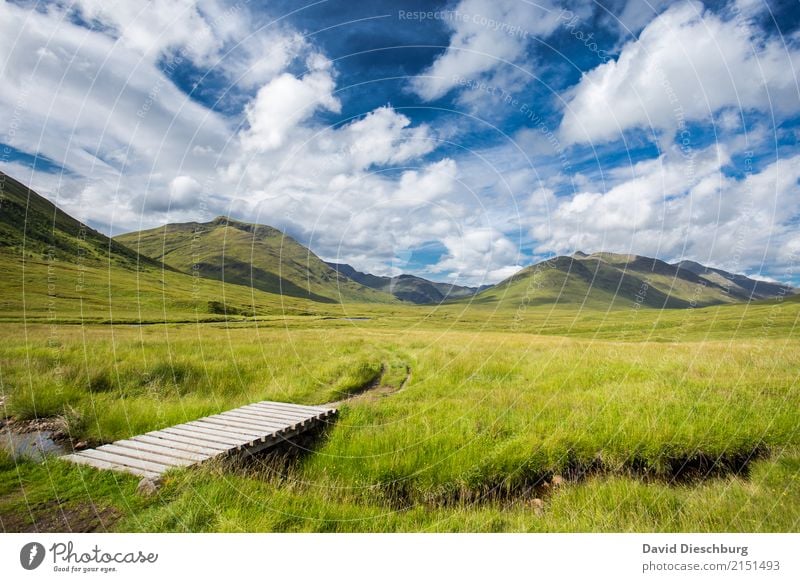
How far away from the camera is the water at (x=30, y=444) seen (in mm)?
7145

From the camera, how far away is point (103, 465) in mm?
6383

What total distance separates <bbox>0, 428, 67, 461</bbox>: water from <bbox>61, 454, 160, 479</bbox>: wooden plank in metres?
0.96

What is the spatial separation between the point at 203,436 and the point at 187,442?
15.9 inches

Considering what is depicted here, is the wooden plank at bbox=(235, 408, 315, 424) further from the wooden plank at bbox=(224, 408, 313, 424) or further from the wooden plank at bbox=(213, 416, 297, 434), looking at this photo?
the wooden plank at bbox=(213, 416, 297, 434)

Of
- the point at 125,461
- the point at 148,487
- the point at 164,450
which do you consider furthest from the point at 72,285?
the point at 148,487

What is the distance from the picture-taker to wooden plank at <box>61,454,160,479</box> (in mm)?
6047

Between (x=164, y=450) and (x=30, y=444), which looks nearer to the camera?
(x=164, y=450)

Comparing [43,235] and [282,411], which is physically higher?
[43,235]

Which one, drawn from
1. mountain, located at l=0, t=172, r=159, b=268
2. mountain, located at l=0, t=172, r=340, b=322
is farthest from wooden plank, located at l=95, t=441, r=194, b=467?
mountain, located at l=0, t=172, r=159, b=268

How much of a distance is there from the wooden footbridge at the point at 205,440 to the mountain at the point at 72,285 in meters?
12.4

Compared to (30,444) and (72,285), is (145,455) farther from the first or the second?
(72,285)

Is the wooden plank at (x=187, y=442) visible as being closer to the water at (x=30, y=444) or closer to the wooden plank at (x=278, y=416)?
the water at (x=30, y=444)

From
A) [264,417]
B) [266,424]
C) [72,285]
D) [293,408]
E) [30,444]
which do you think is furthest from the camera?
[72,285]
